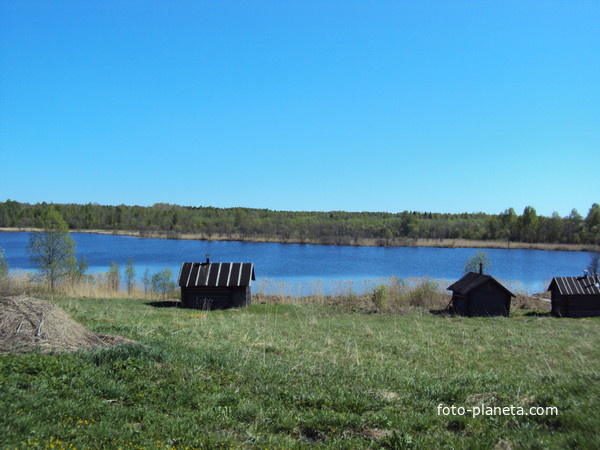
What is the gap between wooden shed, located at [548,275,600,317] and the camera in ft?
85.9

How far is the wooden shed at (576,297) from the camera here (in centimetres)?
2619

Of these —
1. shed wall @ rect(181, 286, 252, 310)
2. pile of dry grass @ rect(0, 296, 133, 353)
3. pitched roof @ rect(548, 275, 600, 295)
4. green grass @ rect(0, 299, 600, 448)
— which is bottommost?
shed wall @ rect(181, 286, 252, 310)

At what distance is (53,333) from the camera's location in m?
8.30

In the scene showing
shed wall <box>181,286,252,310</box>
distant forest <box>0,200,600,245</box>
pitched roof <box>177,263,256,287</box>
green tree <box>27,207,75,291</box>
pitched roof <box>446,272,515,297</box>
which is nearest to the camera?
pitched roof <box>446,272,515,297</box>

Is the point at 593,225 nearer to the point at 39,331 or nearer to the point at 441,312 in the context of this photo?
the point at 441,312

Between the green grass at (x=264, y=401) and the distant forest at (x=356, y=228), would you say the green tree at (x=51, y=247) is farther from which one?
the distant forest at (x=356, y=228)

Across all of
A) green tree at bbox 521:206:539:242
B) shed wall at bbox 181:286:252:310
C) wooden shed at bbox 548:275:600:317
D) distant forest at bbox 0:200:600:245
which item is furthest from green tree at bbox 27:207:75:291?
green tree at bbox 521:206:539:242

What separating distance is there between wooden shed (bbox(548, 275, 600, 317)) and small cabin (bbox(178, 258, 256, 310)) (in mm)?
18211

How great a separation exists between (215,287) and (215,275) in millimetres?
688

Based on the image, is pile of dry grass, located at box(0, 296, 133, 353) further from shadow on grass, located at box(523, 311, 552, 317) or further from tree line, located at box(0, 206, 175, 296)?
shadow on grass, located at box(523, 311, 552, 317)

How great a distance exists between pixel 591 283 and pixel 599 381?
935 inches

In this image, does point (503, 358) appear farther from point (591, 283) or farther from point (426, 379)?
point (591, 283)

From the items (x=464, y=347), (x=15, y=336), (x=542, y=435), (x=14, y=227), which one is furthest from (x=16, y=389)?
(x=14, y=227)

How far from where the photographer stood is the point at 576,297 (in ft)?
86.7
